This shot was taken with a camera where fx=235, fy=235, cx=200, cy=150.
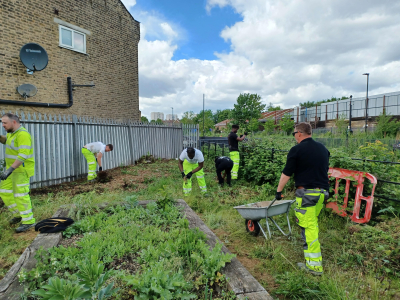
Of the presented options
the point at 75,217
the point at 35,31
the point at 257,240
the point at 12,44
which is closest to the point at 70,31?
the point at 35,31

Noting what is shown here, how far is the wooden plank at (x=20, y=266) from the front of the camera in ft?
6.24

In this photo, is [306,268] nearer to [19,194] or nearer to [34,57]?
[19,194]

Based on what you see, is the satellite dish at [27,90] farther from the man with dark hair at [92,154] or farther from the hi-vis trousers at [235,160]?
the hi-vis trousers at [235,160]

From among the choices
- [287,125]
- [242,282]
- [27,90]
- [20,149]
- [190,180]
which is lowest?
[242,282]

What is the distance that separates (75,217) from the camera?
360 cm

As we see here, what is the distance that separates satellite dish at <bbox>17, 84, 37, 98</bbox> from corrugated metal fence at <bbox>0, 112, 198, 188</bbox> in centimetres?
82

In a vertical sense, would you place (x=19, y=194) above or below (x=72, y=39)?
below

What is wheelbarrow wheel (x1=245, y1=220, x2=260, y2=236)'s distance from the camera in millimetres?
3986

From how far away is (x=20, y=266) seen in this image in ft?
7.58

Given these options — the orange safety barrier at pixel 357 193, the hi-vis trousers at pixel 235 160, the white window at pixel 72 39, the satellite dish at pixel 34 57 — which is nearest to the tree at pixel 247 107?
the white window at pixel 72 39

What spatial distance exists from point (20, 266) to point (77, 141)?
6.17 m

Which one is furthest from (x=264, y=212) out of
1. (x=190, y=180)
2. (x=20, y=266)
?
(x=20, y=266)

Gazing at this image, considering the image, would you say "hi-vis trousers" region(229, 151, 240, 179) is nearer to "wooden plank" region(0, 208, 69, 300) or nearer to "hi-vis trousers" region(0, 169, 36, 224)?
"hi-vis trousers" region(0, 169, 36, 224)

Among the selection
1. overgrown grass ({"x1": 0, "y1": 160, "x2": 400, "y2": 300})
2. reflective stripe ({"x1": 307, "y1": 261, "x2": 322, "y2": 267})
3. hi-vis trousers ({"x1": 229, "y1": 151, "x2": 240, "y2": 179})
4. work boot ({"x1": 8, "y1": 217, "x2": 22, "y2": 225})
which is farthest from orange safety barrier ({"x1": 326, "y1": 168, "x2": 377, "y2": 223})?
work boot ({"x1": 8, "y1": 217, "x2": 22, "y2": 225})
